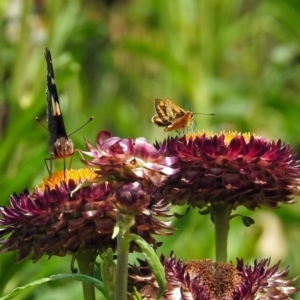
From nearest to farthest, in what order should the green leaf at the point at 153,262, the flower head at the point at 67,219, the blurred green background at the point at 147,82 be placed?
the green leaf at the point at 153,262 → the flower head at the point at 67,219 → the blurred green background at the point at 147,82

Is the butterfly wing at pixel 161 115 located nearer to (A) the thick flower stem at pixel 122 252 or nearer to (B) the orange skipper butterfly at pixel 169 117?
(B) the orange skipper butterfly at pixel 169 117

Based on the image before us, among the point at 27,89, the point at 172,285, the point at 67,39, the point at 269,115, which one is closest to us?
the point at 172,285

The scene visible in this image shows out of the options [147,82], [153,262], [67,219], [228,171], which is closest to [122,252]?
[153,262]

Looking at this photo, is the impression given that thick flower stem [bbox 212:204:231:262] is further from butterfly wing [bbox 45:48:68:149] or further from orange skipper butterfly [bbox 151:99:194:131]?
butterfly wing [bbox 45:48:68:149]

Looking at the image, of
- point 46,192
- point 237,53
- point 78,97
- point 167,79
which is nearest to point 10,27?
point 78,97

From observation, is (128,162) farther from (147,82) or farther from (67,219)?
(147,82)

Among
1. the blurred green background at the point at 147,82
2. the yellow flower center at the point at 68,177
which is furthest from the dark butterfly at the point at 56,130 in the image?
the blurred green background at the point at 147,82

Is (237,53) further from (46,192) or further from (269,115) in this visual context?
(46,192)
